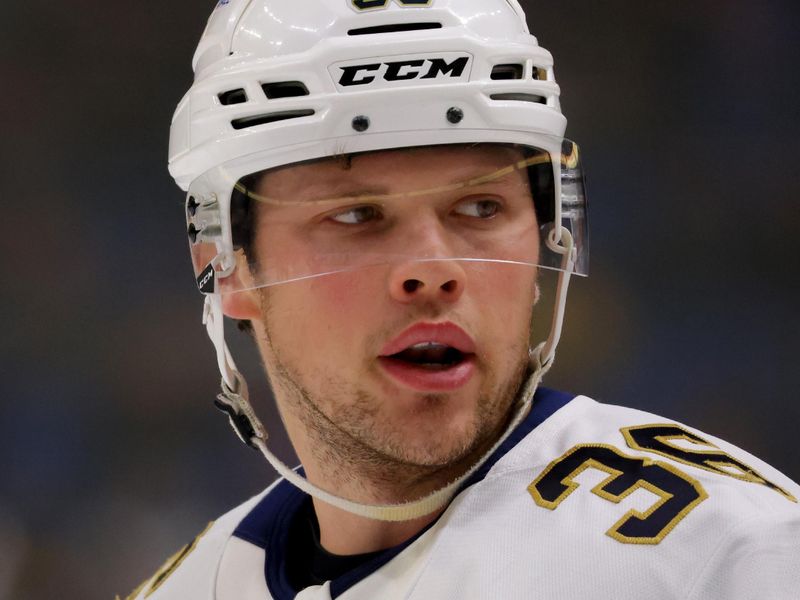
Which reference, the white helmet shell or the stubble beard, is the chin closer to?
the stubble beard

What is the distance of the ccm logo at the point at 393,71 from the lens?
1.15 meters

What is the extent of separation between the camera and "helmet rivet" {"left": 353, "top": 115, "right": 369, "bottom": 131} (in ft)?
3.73

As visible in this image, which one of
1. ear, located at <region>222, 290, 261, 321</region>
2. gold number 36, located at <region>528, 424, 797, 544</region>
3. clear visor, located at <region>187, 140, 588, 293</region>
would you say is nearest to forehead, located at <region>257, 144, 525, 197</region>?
clear visor, located at <region>187, 140, 588, 293</region>

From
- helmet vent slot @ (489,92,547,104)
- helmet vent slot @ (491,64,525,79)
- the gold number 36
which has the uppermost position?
helmet vent slot @ (491,64,525,79)

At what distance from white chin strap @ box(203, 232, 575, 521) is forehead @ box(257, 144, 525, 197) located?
0.17m

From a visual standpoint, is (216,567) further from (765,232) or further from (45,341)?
(765,232)

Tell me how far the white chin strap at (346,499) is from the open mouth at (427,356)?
12 centimetres

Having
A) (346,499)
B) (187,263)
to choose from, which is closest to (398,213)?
(346,499)

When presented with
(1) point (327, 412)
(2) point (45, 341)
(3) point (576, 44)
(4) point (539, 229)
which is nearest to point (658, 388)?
(3) point (576, 44)

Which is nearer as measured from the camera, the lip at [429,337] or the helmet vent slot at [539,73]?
the lip at [429,337]

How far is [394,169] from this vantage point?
115 cm

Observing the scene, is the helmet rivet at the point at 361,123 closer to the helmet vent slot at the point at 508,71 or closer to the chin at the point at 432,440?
the helmet vent slot at the point at 508,71

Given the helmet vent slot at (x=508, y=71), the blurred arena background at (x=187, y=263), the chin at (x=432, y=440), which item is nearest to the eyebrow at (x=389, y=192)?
the helmet vent slot at (x=508, y=71)

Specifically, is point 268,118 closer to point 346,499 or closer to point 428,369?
point 428,369
